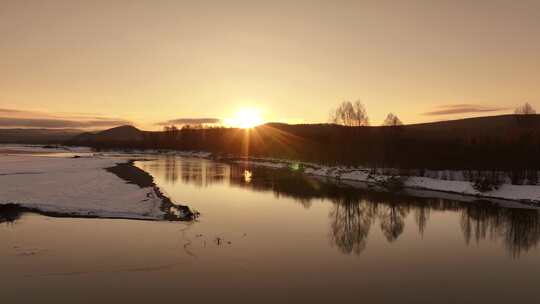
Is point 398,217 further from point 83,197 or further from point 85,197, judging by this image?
point 83,197

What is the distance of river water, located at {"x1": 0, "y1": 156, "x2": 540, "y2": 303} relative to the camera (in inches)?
568

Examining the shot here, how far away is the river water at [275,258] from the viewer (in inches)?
568

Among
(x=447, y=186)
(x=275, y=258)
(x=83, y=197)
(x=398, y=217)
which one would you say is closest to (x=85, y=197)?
(x=83, y=197)

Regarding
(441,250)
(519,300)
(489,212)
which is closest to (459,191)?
(489,212)

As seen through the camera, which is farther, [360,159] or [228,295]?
[360,159]

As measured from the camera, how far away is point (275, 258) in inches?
734

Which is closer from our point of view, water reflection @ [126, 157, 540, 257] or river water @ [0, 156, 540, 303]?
river water @ [0, 156, 540, 303]

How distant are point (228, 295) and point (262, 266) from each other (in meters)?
3.41

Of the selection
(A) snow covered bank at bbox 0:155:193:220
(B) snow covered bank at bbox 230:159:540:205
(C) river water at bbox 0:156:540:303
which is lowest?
(C) river water at bbox 0:156:540:303

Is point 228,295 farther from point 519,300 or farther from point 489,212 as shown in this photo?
point 489,212

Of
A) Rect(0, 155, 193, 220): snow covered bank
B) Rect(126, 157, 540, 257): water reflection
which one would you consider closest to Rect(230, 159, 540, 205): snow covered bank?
Rect(126, 157, 540, 257): water reflection

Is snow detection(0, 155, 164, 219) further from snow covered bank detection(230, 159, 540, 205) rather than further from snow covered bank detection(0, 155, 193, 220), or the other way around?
snow covered bank detection(230, 159, 540, 205)

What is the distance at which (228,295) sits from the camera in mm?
14109

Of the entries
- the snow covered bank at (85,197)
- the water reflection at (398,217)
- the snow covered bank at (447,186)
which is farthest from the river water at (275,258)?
the snow covered bank at (447,186)
